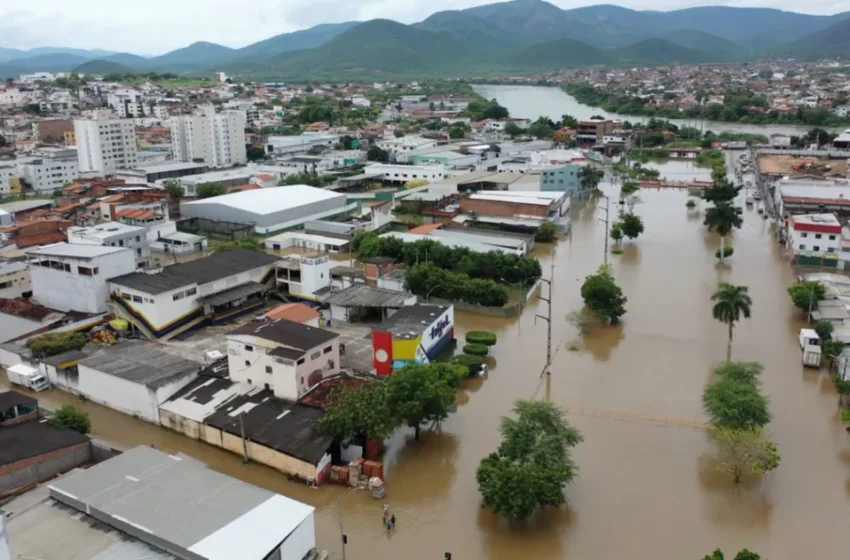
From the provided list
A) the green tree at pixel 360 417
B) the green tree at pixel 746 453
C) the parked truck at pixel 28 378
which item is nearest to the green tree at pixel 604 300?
the green tree at pixel 746 453

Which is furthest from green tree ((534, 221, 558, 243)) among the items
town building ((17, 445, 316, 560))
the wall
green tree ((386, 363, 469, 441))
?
the wall

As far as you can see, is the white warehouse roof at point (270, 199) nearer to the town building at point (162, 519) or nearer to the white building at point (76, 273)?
the white building at point (76, 273)

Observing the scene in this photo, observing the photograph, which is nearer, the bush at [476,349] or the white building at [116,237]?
the bush at [476,349]

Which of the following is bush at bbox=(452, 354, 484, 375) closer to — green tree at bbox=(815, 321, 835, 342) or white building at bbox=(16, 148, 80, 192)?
green tree at bbox=(815, 321, 835, 342)

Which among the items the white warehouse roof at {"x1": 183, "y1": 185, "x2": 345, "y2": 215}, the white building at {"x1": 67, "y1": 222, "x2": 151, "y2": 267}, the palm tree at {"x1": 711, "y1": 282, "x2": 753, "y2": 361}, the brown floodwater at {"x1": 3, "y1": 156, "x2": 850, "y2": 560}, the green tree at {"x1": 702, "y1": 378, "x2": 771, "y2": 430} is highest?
the white building at {"x1": 67, "y1": 222, "x2": 151, "y2": 267}

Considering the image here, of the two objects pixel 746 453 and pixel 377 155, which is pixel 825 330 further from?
pixel 377 155
